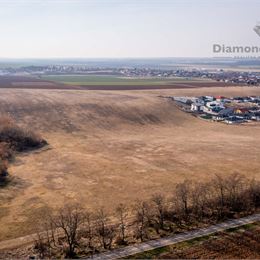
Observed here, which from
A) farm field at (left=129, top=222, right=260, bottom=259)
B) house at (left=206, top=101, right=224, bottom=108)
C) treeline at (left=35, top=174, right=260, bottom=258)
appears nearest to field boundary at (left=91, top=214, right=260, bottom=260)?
farm field at (left=129, top=222, right=260, bottom=259)

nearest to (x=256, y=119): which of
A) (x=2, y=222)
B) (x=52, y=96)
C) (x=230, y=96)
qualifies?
(x=230, y=96)

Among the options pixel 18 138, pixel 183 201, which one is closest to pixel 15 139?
pixel 18 138

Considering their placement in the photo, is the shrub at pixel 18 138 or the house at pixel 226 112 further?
the house at pixel 226 112

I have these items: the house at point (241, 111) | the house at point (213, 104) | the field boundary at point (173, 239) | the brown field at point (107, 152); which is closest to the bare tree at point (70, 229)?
the field boundary at point (173, 239)

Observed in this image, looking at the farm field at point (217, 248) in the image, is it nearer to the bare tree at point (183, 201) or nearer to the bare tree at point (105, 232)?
the bare tree at point (105, 232)

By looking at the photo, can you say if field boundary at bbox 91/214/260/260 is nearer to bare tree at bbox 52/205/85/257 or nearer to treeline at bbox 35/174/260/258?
treeline at bbox 35/174/260/258

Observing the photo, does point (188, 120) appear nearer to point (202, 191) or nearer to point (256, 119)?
point (256, 119)
